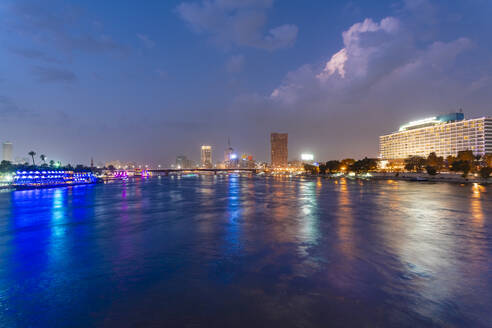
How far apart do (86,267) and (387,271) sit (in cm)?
1640

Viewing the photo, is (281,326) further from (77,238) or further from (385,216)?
(385,216)

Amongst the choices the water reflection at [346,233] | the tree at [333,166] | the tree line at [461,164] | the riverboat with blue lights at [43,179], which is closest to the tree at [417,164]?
the tree line at [461,164]

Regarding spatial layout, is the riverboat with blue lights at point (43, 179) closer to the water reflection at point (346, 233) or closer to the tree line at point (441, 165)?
the water reflection at point (346, 233)

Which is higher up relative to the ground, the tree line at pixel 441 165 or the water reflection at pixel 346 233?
the tree line at pixel 441 165

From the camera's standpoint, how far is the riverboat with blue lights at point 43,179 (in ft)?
310

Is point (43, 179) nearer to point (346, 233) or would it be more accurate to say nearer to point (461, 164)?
point (346, 233)

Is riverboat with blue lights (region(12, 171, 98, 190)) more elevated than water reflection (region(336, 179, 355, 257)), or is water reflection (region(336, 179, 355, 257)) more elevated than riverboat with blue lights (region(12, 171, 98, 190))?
riverboat with blue lights (region(12, 171, 98, 190))

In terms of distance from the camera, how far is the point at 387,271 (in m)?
12.9

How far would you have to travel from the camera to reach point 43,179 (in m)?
112

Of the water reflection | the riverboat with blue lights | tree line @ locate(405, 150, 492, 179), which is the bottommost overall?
the water reflection

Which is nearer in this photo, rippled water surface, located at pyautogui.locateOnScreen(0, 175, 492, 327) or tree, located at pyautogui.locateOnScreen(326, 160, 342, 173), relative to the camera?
rippled water surface, located at pyautogui.locateOnScreen(0, 175, 492, 327)

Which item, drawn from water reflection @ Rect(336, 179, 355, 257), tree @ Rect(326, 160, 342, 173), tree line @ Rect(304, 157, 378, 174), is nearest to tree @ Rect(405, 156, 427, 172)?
tree line @ Rect(304, 157, 378, 174)

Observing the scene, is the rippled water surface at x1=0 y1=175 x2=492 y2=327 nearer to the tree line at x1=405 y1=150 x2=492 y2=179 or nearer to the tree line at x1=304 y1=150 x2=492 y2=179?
the tree line at x1=405 y1=150 x2=492 y2=179

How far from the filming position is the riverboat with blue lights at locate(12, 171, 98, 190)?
94.6 m
